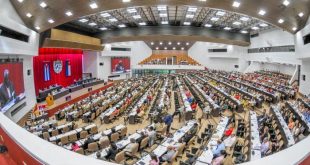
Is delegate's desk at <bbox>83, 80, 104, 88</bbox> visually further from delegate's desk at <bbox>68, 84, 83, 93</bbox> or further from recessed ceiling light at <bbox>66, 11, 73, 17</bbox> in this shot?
recessed ceiling light at <bbox>66, 11, 73, 17</bbox>

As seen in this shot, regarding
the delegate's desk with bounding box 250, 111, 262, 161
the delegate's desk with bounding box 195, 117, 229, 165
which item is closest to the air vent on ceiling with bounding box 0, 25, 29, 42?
the delegate's desk with bounding box 195, 117, 229, 165

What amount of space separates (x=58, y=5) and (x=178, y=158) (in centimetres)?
1088

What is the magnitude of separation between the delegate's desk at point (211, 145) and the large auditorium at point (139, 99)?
0.04 metres

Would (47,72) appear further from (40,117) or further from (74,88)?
(40,117)

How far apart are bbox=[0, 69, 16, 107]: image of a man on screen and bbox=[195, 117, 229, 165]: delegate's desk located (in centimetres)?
973

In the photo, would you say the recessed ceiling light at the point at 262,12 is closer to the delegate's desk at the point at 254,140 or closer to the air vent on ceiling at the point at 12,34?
the delegate's desk at the point at 254,140

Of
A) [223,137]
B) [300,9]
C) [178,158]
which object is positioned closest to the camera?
[178,158]

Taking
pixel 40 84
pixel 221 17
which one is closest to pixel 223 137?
pixel 221 17

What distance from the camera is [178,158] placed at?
9.54 metres

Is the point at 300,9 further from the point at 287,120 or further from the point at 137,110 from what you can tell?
the point at 137,110

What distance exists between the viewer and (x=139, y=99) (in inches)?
837

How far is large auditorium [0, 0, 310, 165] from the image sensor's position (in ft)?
26.5

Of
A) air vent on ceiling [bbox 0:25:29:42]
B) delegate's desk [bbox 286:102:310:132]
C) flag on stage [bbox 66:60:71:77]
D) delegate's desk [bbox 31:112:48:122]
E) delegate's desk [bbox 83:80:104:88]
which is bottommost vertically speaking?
delegate's desk [bbox 31:112:48:122]

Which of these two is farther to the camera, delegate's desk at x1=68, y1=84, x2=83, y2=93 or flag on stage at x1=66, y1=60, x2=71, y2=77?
flag on stage at x1=66, y1=60, x2=71, y2=77
